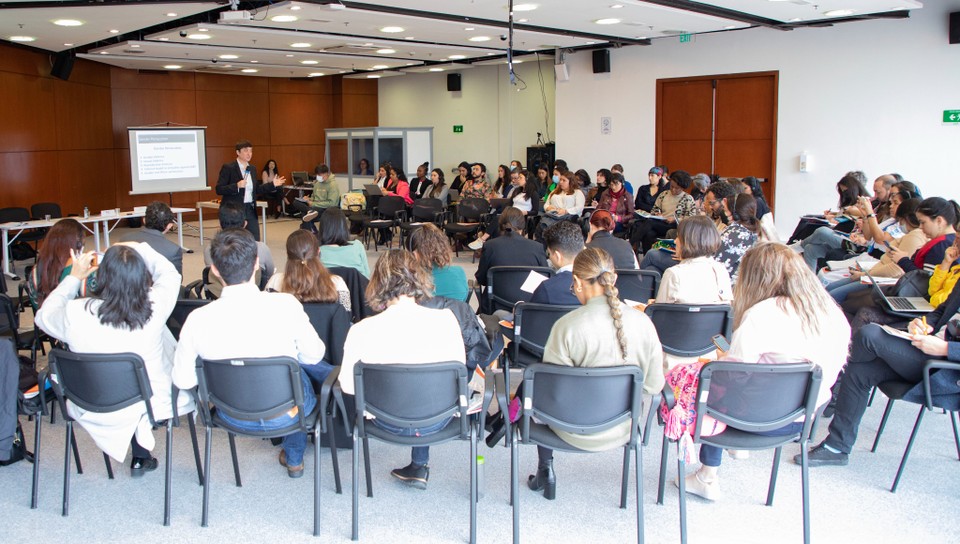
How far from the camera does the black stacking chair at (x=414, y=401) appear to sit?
2.99 m

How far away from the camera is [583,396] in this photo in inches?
116

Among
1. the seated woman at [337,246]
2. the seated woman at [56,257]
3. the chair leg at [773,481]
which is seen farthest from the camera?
the seated woman at [337,246]

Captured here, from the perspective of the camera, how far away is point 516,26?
10148 millimetres

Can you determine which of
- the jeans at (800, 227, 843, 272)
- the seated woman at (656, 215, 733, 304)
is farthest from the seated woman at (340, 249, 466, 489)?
the jeans at (800, 227, 843, 272)

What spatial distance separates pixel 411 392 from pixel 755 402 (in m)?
1.32

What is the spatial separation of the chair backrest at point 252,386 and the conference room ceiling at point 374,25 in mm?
5731

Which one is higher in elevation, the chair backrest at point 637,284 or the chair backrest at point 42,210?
the chair backrest at point 42,210

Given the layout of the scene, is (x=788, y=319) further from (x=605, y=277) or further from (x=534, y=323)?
(x=534, y=323)

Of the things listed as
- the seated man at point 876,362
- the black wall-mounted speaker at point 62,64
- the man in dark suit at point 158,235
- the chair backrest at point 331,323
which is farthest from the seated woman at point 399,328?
the black wall-mounted speaker at point 62,64

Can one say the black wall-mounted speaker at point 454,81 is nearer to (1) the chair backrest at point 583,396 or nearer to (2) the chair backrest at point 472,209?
(2) the chair backrest at point 472,209

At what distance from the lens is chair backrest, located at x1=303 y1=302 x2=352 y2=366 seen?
3846 millimetres

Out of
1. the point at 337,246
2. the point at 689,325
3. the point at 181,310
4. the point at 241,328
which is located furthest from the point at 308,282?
the point at 689,325

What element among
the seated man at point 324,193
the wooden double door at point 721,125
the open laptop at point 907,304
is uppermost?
the wooden double door at point 721,125

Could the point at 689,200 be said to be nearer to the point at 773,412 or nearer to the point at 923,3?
the point at 923,3
